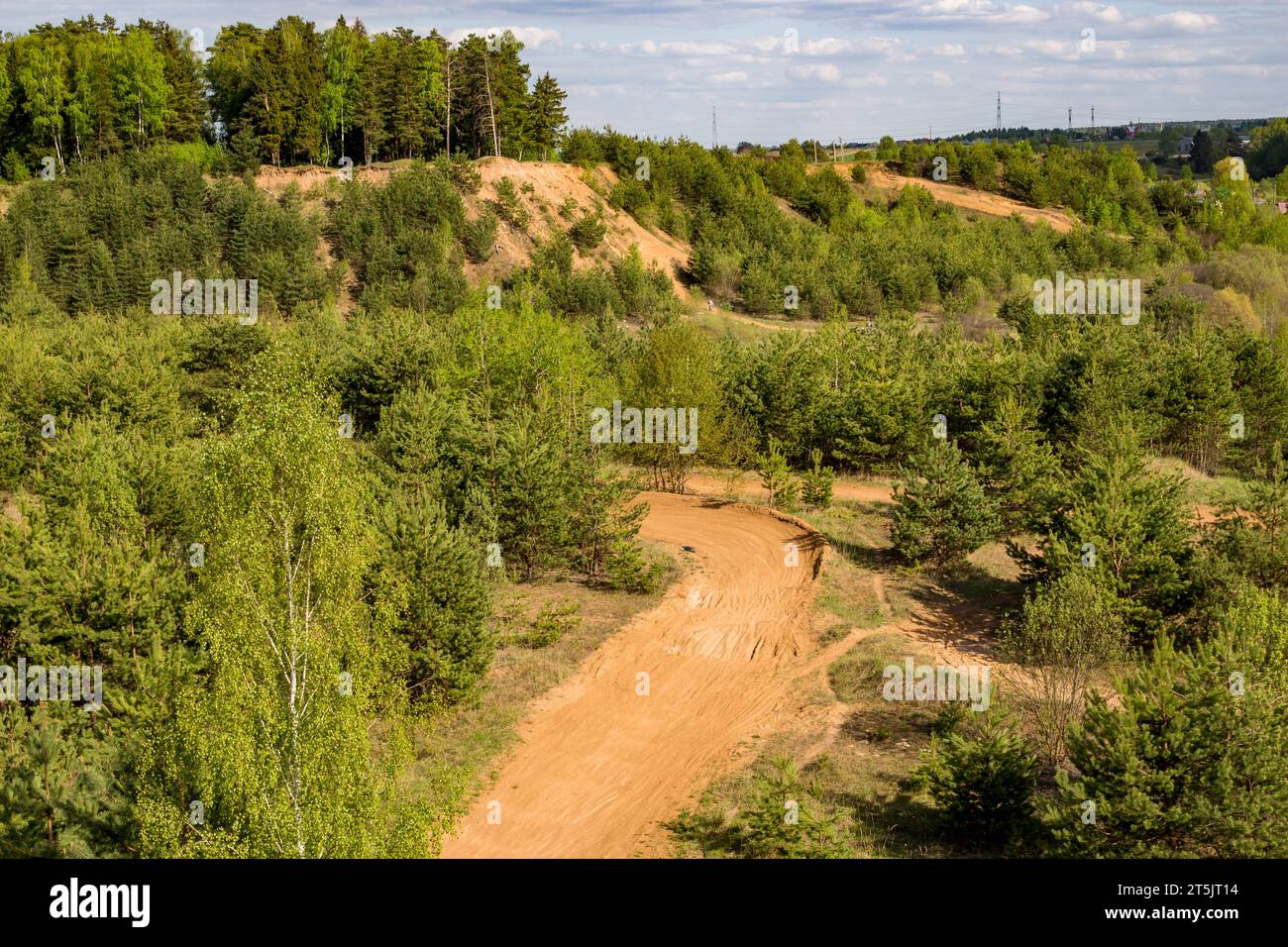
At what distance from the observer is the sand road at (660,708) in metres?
21.9

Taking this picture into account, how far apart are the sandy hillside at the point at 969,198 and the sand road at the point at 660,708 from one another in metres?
101

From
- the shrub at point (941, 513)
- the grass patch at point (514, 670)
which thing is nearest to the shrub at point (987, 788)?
the grass patch at point (514, 670)

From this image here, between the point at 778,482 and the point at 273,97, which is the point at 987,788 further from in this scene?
the point at 273,97

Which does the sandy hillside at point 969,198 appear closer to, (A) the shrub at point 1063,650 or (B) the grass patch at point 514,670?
(B) the grass patch at point 514,670

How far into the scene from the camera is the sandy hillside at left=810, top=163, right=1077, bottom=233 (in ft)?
410

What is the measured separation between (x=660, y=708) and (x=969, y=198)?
11810 cm

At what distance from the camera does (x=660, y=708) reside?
2719 centimetres

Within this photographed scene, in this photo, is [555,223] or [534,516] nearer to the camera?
[534,516]

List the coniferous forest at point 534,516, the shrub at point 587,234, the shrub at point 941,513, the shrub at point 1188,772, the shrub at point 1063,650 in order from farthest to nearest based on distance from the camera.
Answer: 1. the shrub at point 587,234
2. the shrub at point 941,513
3. the shrub at point 1063,650
4. the shrub at point 1188,772
5. the coniferous forest at point 534,516

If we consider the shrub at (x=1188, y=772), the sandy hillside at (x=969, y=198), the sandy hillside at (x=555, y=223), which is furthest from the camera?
the sandy hillside at (x=969, y=198)

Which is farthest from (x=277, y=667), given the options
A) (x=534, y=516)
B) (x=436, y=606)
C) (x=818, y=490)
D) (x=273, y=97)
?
(x=273, y=97)

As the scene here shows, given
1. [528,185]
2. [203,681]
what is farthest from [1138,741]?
[528,185]

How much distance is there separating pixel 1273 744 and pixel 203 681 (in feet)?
62.2
